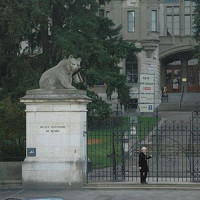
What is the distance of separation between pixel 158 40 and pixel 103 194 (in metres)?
38.5

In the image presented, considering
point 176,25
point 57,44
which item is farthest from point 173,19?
point 57,44

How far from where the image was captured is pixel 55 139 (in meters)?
16.9

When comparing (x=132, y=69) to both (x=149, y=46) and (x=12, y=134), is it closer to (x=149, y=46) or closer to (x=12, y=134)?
(x=149, y=46)

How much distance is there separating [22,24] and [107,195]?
17.8 m

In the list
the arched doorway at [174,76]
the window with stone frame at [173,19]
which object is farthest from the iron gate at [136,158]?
the arched doorway at [174,76]

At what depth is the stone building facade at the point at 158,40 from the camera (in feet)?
172

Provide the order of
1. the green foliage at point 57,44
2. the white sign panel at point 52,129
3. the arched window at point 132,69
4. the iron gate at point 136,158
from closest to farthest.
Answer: the white sign panel at point 52,129 < the iron gate at point 136,158 < the green foliage at point 57,44 < the arched window at point 132,69

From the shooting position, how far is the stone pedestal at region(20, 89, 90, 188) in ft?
54.8

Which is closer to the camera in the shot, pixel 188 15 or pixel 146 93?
pixel 146 93

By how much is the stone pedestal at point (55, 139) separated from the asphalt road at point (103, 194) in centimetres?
60

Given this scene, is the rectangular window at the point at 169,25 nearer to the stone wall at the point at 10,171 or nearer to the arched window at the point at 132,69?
the arched window at the point at 132,69

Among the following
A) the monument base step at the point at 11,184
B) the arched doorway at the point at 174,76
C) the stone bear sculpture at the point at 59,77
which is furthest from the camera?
the arched doorway at the point at 174,76

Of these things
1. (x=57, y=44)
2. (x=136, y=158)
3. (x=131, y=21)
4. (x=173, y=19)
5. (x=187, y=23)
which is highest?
(x=173, y=19)

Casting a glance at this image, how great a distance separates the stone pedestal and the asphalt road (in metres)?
0.60
